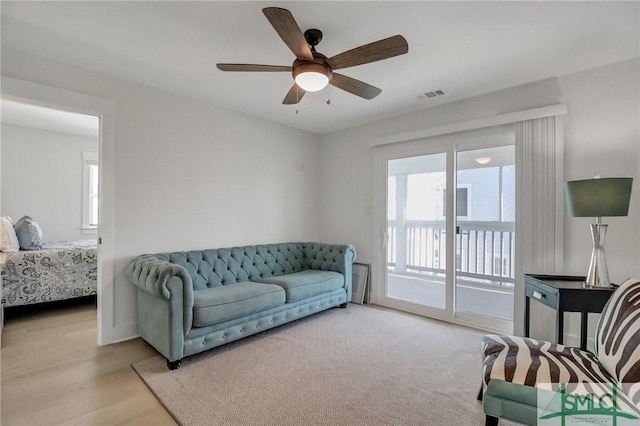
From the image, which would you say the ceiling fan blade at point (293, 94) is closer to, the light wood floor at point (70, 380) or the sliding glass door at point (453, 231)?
the sliding glass door at point (453, 231)

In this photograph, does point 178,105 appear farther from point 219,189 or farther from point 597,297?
point 597,297

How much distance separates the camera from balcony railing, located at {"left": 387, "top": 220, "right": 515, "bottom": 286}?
10.9 ft

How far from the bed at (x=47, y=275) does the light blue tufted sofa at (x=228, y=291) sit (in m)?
1.52

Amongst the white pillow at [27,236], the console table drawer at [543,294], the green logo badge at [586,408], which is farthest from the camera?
the white pillow at [27,236]

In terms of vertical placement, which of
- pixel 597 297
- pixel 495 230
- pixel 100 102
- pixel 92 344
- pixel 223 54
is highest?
pixel 223 54

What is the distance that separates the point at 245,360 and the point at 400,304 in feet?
7.39

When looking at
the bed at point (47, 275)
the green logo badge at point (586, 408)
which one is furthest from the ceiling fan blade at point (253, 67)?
the bed at point (47, 275)

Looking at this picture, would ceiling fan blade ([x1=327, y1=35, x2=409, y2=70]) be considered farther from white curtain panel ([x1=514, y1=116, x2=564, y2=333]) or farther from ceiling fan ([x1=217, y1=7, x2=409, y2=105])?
white curtain panel ([x1=514, y1=116, x2=564, y2=333])

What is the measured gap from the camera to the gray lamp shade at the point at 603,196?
2.09 metres

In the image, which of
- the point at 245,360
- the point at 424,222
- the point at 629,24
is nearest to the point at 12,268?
the point at 245,360

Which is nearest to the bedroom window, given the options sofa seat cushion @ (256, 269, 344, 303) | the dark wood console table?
sofa seat cushion @ (256, 269, 344, 303)

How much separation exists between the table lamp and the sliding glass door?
0.95 m

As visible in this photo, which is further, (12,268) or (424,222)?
(424,222)

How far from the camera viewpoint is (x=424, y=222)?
3.92m
